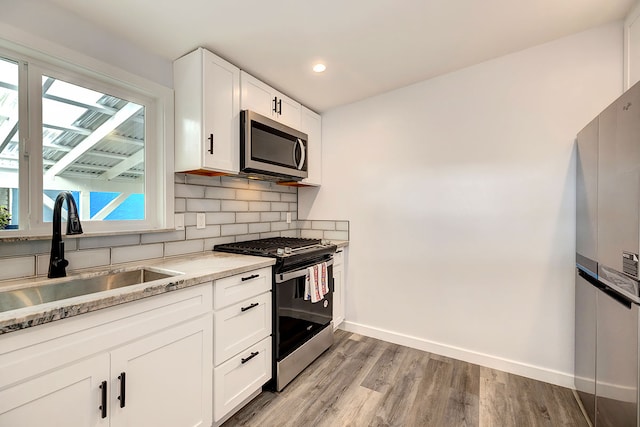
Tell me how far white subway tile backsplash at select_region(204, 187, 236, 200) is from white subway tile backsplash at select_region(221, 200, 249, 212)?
41 millimetres

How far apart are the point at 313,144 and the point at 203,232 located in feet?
4.66

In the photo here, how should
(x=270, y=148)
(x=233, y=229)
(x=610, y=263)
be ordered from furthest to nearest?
(x=233, y=229), (x=270, y=148), (x=610, y=263)

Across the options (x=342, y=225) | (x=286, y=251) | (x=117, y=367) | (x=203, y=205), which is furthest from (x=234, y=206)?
(x=117, y=367)

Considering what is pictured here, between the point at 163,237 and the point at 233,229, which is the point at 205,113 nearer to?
the point at 163,237

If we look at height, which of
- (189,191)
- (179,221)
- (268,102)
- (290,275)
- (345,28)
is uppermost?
(345,28)

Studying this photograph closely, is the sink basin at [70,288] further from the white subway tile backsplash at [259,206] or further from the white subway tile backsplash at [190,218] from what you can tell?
the white subway tile backsplash at [259,206]

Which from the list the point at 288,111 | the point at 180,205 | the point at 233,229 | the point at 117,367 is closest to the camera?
the point at 117,367

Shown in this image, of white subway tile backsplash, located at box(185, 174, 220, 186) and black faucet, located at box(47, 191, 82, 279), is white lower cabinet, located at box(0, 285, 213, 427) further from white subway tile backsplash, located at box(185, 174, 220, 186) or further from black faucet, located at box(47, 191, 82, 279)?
white subway tile backsplash, located at box(185, 174, 220, 186)

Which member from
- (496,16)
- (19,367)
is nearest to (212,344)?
(19,367)

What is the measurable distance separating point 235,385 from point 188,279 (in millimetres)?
744

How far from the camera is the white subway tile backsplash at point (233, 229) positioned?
2328mm

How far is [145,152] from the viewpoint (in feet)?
6.17

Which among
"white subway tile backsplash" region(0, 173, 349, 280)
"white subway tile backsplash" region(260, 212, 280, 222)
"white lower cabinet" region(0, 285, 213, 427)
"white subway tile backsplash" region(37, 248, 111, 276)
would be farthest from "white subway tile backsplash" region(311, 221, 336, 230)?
"white subway tile backsplash" region(37, 248, 111, 276)

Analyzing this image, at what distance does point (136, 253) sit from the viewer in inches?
68.7
